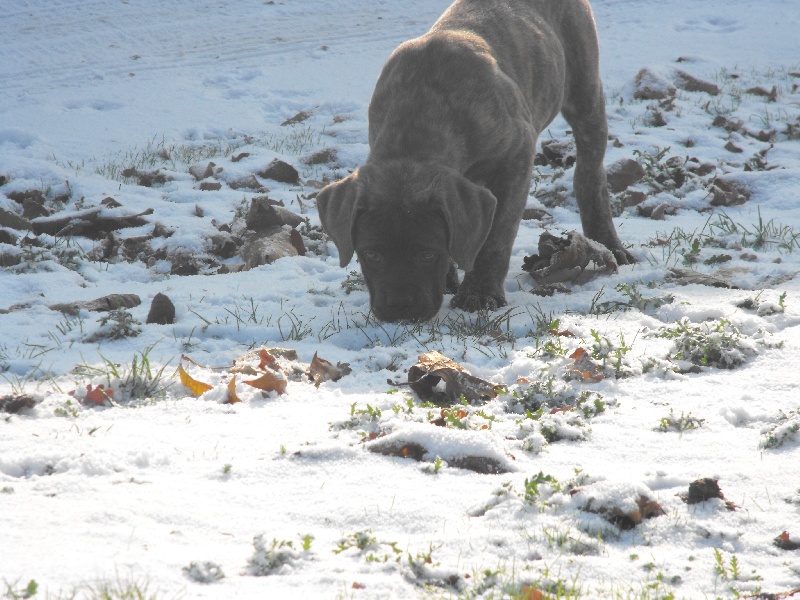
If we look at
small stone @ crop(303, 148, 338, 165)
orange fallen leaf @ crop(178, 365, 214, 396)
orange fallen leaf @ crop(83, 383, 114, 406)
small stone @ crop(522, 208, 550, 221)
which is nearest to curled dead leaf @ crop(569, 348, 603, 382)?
orange fallen leaf @ crop(178, 365, 214, 396)

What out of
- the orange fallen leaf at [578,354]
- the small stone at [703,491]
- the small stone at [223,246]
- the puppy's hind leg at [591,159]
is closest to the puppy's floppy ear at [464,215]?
the orange fallen leaf at [578,354]

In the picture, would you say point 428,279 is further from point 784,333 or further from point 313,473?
point 313,473

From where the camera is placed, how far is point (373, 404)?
3107mm

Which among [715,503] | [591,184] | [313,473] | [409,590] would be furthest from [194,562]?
[591,184]

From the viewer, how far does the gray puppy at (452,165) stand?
446cm

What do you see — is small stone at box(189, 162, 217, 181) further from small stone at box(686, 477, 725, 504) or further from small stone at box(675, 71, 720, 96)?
small stone at box(675, 71, 720, 96)

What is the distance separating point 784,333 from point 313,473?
2.38 meters

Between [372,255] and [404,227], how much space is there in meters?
0.24

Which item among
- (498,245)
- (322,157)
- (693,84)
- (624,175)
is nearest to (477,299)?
(498,245)

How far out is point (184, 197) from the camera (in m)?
6.89

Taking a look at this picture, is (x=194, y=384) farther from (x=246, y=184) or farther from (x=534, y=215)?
(x=246, y=184)

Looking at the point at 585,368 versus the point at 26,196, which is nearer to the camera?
the point at 585,368

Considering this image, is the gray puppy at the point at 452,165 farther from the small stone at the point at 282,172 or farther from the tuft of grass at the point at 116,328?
the small stone at the point at 282,172

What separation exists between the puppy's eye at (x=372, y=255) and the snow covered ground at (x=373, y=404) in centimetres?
30
